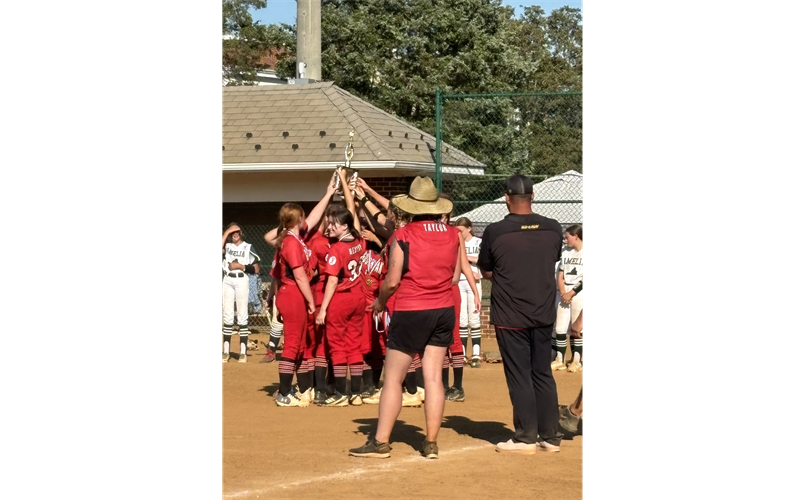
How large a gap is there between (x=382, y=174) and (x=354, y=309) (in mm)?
8199

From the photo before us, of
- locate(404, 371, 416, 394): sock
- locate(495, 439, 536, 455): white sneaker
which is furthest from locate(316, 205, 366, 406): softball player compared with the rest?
locate(495, 439, 536, 455): white sneaker

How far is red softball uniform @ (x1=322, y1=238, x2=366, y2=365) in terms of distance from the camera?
11.0 meters

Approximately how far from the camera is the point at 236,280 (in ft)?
54.6

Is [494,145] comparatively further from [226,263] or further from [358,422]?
[358,422]

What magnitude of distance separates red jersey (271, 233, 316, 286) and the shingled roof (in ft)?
24.4

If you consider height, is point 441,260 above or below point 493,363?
above

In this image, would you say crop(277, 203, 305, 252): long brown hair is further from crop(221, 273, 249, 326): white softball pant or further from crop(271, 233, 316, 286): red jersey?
crop(221, 273, 249, 326): white softball pant

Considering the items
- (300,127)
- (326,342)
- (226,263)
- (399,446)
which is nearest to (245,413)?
(326,342)

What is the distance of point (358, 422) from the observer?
10.4 meters

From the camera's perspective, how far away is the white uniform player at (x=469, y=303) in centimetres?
1390

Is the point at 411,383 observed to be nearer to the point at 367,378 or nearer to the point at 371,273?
the point at 367,378

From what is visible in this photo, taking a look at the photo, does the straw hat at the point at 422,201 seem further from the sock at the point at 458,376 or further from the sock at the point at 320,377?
the sock at the point at 458,376

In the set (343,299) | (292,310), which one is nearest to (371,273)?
(343,299)

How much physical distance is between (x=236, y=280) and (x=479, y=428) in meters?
7.50
